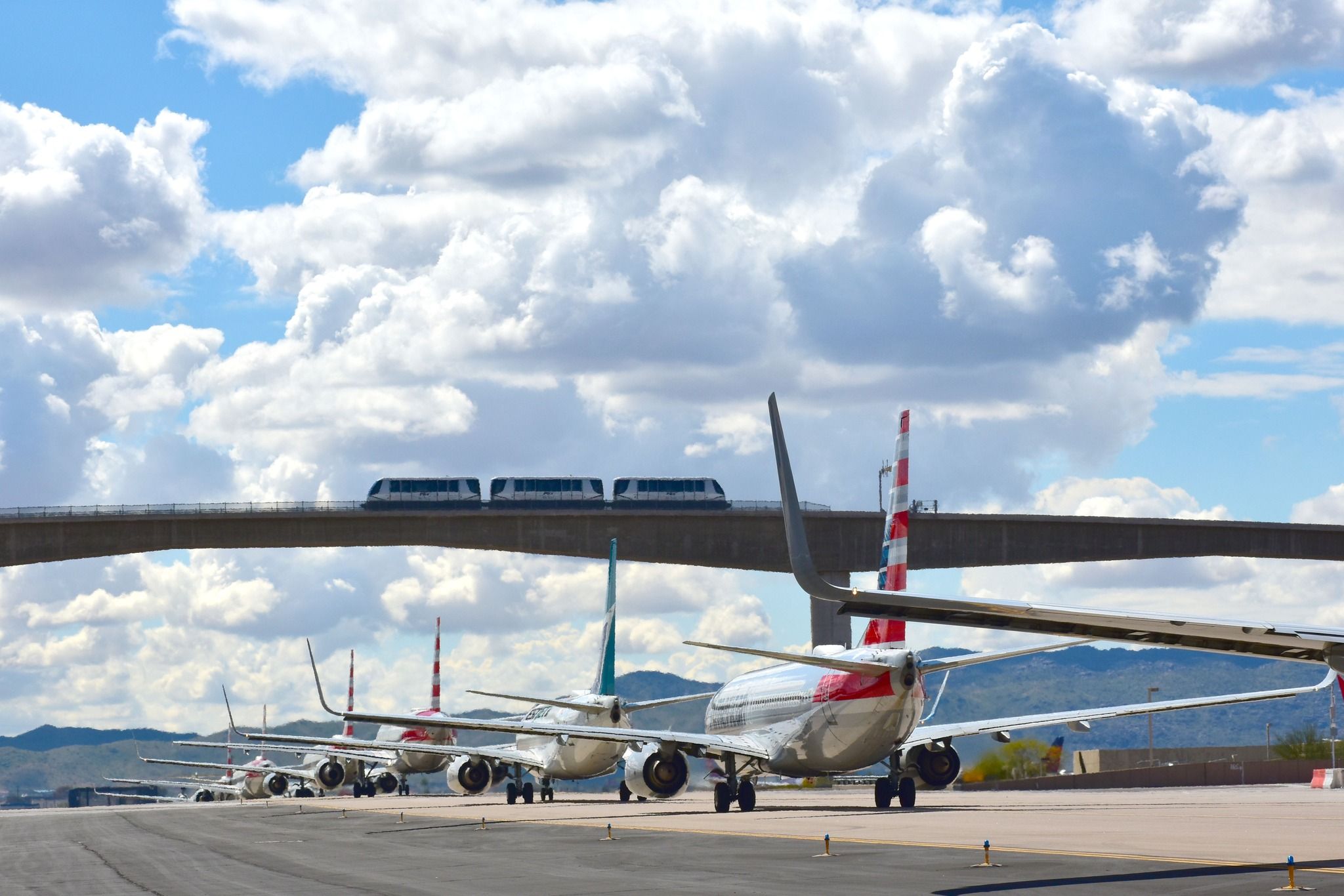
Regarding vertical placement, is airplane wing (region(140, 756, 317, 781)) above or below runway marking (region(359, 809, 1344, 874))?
below

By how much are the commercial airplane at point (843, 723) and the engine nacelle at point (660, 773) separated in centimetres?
3

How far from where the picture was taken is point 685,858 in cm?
3000

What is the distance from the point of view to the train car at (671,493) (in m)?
110

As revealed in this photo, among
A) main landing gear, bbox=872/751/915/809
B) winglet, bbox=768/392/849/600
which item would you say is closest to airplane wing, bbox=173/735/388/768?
main landing gear, bbox=872/751/915/809

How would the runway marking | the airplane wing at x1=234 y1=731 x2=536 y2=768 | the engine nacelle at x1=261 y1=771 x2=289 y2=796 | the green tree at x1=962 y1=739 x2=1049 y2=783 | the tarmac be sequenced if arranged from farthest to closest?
the green tree at x1=962 y1=739 x2=1049 y2=783, the engine nacelle at x1=261 y1=771 x2=289 y2=796, the airplane wing at x1=234 y1=731 x2=536 y2=768, the runway marking, the tarmac

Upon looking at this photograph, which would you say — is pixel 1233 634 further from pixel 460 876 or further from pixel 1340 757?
pixel 1340 757

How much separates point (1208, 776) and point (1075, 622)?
7617 cm

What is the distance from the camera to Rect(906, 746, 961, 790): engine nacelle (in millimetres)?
49562

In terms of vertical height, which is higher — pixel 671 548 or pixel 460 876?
pixel 671 548

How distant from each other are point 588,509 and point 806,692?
60.6 m

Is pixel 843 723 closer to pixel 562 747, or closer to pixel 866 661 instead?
pixel 866 661

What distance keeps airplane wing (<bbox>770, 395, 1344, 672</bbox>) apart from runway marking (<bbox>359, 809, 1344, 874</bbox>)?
134 inches

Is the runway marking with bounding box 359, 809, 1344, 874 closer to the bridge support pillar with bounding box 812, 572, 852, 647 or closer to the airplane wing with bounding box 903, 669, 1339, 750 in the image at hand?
the airplane wing with bounding box 903, 669, 1339, 750

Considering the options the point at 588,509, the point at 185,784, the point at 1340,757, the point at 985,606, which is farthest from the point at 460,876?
the point at 185,784
